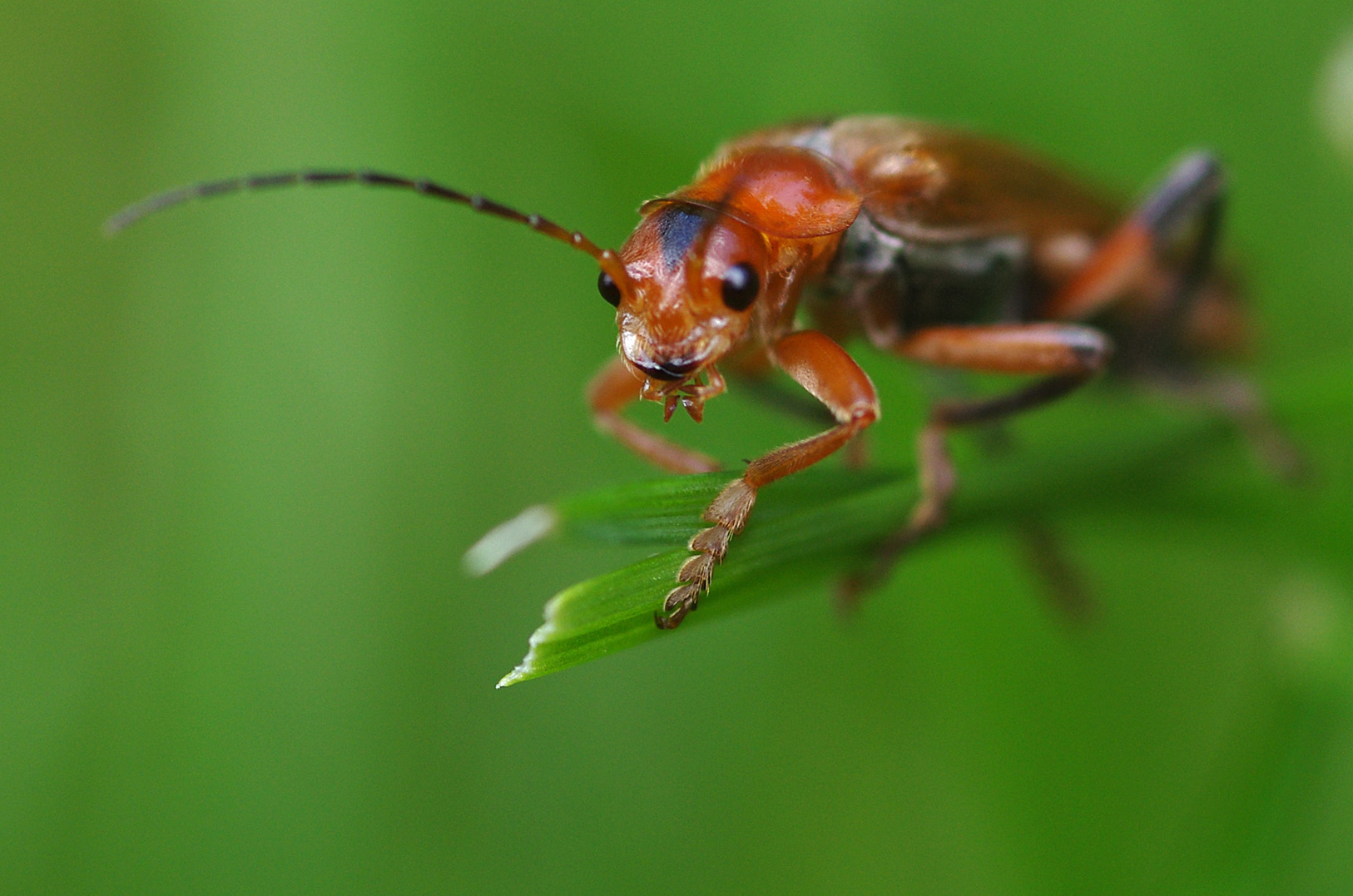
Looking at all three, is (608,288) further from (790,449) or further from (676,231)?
(790,449)

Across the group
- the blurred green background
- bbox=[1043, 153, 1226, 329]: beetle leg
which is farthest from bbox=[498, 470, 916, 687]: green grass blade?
bbox=[1043, 153, 1226, 329]: beetle leg

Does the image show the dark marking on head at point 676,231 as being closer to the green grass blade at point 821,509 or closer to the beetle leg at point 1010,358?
the green grass blade at point 821,509

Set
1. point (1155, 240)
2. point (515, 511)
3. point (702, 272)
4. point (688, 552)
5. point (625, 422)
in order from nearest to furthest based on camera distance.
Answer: point (688, 552) → point (702, 272) → point (625, 422) → point (1155, 240) → point (515, 511)

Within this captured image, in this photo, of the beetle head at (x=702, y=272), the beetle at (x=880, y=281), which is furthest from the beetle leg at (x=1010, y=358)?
the beetle head at (x=702, y=272)

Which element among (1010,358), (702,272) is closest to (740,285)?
(702,272)

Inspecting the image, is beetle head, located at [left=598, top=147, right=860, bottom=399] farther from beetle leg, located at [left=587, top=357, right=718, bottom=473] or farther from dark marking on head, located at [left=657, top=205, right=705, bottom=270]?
beetle leg, located at [left=587, top=357, right=718, bottom=473]

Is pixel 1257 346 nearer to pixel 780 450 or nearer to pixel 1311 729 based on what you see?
pixel 1311 729

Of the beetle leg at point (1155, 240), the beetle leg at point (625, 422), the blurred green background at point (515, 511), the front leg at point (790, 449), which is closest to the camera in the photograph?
the front leg at point (790, 449)
